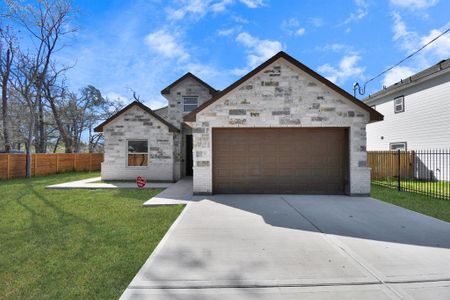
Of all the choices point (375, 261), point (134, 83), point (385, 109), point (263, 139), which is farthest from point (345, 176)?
point (134, 83)

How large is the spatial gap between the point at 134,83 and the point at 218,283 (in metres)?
27.6

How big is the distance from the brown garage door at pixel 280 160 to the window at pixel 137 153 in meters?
5.76

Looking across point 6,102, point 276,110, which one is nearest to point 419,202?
point 276,110

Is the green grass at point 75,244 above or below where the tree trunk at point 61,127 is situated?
below

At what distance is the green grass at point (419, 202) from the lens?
20.9 feet

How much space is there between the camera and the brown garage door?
8.57 metres

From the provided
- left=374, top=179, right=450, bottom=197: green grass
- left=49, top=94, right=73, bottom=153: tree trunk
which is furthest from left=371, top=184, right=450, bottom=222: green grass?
left=49, top=94, right=73, bottom=153: tree trunk

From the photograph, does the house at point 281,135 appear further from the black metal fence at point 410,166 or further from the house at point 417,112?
the house at point 417,112

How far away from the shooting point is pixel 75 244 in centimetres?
418

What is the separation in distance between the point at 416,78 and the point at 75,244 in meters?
18.2

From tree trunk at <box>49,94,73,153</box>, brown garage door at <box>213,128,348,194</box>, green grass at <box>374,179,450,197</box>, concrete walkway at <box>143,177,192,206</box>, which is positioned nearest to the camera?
concrete walkway at <box>143,177,192,206</box>

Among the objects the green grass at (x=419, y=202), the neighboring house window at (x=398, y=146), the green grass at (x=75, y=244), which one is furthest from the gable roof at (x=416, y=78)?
the green grass at (x=75, y=244)

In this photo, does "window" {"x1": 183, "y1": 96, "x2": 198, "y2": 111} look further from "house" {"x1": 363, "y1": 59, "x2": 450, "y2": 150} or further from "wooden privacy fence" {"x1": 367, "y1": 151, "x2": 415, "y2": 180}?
"house" {"x1": 363, "y1": 59, "x2": 450, "y2": 150}

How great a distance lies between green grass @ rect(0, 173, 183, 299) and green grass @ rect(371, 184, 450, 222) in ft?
22.7
